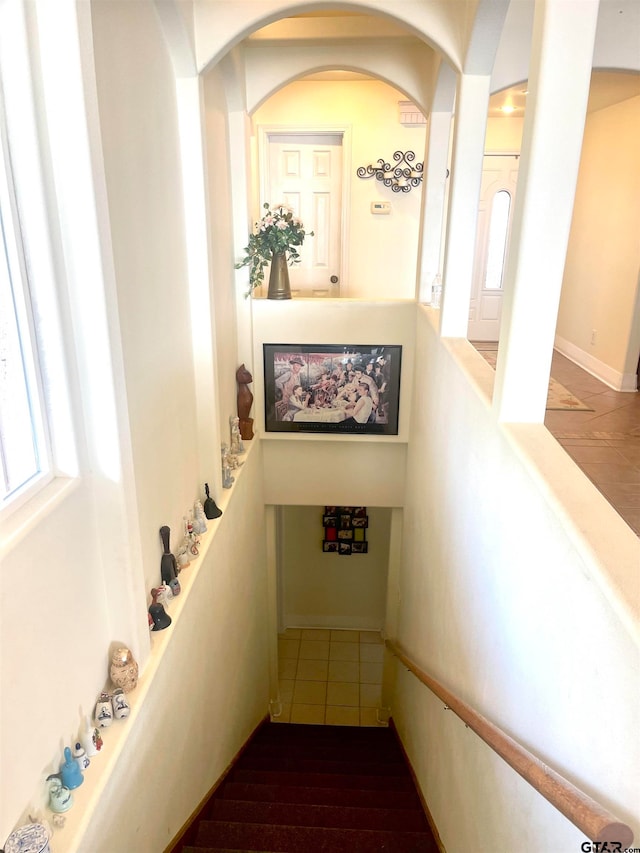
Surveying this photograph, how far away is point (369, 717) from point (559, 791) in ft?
15.5

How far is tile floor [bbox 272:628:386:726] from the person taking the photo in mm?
5641

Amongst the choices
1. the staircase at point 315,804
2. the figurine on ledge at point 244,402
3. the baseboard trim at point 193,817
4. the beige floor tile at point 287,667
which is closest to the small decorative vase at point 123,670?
the baseboard trim at point 193,817

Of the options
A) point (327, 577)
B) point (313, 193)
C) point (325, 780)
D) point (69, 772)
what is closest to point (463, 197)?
point (313, 193)

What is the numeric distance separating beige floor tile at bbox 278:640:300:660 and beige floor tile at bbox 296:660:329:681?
150mm

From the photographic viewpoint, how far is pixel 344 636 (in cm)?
678

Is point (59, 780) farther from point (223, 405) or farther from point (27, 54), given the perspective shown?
point (223, 405)

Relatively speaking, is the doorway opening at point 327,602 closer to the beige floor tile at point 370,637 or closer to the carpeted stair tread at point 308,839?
the beige floor tile at point 370,637

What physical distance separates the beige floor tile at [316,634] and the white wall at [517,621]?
3313 millimetres

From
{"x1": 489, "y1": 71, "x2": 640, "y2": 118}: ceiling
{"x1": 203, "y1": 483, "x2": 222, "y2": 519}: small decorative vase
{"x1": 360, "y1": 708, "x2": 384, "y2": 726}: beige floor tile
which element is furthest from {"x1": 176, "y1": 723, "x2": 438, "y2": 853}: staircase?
{"x1": 489, "y1": 71, "x2": 640, "y2": 118}: ceiling

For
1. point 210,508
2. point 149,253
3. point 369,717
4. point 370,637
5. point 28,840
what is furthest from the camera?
point 370,637

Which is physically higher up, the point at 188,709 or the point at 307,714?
the point at 188,709

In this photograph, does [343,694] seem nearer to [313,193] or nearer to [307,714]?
[307,714]

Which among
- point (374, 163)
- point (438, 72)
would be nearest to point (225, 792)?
point (438, 72)

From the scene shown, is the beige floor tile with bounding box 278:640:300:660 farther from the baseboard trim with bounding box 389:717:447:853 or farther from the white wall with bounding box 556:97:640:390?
the white wall with bounding box 556:97:640:390
